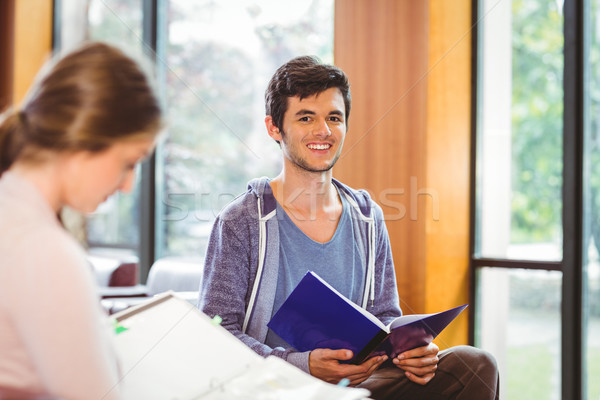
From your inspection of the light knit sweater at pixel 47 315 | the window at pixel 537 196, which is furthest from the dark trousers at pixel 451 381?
the window at pixel 537 196

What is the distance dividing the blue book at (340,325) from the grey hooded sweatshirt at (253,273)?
0.09 meters

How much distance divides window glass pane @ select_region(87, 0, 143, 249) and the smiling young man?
2023mm

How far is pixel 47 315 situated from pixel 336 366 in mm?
803

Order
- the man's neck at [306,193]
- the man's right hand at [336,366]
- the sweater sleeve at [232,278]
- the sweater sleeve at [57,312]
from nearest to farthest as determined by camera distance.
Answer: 1. the sweater sleeve at [57,312]
2. the man's right hand at [336,366]
3. the sweater sleeve at [232,278]
4. the man's neck at [306,193]

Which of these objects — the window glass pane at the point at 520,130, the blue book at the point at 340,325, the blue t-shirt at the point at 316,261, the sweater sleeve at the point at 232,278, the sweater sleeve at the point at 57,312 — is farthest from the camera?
the window glass pane at the point at 520,130

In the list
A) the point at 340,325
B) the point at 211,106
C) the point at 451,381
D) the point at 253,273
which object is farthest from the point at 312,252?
the point at 211,106

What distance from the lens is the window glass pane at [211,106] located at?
10.1 feet

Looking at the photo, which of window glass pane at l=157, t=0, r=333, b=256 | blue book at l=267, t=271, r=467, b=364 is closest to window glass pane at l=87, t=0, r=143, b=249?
window glass pane at l=157, t=0, r=333, b=256

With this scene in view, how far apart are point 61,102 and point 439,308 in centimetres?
194

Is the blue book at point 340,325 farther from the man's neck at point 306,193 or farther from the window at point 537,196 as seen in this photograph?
the window at point 537,196

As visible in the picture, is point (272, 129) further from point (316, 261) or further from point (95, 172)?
point (95, 172)

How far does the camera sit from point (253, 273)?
151 centimetres

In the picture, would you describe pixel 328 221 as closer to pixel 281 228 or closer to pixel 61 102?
pixel 281 228

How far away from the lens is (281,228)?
1574 millimetres
